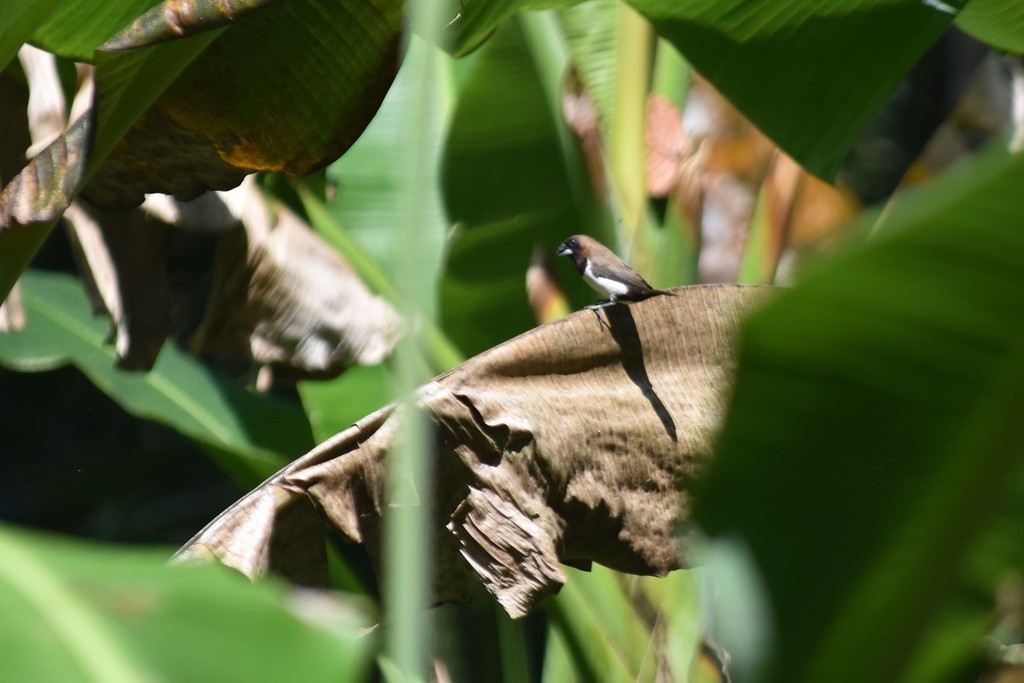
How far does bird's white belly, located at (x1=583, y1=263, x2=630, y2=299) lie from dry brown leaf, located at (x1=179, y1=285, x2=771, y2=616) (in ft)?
0.61

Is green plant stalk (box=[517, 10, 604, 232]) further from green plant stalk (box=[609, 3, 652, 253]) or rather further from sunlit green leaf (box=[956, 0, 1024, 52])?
sunlit green leaf (box=[956, 0, 1024, 52])

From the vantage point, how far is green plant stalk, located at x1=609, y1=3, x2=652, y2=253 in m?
2.07

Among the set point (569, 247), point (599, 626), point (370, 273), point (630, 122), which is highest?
point (630, 122)

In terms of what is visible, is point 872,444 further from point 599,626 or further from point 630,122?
point 630,122

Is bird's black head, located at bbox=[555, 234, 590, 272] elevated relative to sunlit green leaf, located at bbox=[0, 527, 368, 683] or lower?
lower

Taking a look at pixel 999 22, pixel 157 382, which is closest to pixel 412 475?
pixel 999 22

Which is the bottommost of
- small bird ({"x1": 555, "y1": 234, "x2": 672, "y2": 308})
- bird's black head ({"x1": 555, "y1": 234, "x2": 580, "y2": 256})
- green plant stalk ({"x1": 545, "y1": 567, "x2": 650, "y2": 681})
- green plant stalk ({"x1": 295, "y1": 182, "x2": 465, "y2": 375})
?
green plant stalk ({"x1": 545, "y1": 567, "x2": 650, "y2": 681})

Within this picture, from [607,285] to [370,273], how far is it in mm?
624

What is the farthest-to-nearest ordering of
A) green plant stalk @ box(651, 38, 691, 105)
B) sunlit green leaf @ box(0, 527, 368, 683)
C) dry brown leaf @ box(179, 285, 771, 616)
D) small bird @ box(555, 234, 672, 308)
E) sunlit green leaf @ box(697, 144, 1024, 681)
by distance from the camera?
green plant stalk @ box(651, 38, 691, 105) < small bird @ box(555, 234, 672, 308) < dry brown leaf @ box(179, 285, 771, 616) < sunlit green leaf @ box(697, 144, 1024, 681) < sunlit green leaf @ box(0, 527, 368, 683)

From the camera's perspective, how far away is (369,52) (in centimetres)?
138

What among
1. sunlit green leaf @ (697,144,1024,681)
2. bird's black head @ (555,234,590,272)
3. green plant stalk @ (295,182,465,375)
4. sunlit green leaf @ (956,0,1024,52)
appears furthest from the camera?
green plant stalk @ (295,182,465,375)

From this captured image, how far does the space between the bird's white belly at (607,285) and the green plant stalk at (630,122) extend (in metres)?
0.26

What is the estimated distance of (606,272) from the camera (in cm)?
170

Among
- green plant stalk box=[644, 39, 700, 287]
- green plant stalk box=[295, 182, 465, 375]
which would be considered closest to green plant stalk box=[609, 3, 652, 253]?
green plant stalk box=[644, 39, 700, 287]
